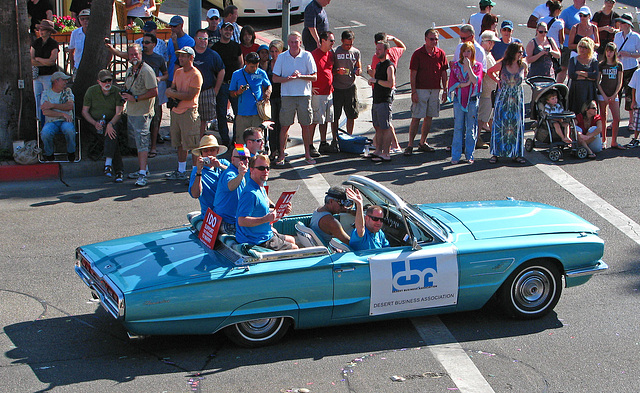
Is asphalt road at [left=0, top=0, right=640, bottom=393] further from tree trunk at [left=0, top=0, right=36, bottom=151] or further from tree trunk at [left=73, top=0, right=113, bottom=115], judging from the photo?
tree trunk at [left=73, top=0, right=113, bottom=115]

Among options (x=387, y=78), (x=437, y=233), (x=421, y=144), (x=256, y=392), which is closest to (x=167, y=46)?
(x=387, y=78)

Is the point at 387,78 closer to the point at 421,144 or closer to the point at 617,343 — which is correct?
the point at 421,144

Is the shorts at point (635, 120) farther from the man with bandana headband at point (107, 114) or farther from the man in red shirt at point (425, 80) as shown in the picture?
the man with bandana headband at point (107, 114)

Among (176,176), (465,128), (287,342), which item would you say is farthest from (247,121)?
(287,342)

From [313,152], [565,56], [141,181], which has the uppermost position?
[565,56]

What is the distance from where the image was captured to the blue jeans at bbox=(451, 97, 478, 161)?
484 inches

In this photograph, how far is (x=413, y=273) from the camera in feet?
22.2

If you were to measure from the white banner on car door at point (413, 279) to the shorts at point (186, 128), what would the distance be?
5673 millimetres

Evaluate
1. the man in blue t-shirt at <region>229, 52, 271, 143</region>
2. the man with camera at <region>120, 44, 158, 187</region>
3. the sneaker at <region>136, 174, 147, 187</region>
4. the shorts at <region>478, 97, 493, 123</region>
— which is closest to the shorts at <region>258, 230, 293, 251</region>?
the sneaker at <region>136, 174, 147, 187</region>

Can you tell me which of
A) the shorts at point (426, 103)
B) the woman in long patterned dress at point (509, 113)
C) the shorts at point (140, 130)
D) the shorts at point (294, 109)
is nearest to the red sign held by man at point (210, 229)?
the shorts at point (140, 130)

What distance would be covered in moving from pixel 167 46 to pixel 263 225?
726 cm

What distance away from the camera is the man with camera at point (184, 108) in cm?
1144

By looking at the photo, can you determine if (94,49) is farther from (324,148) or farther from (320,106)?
(324,148)

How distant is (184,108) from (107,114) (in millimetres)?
1271
